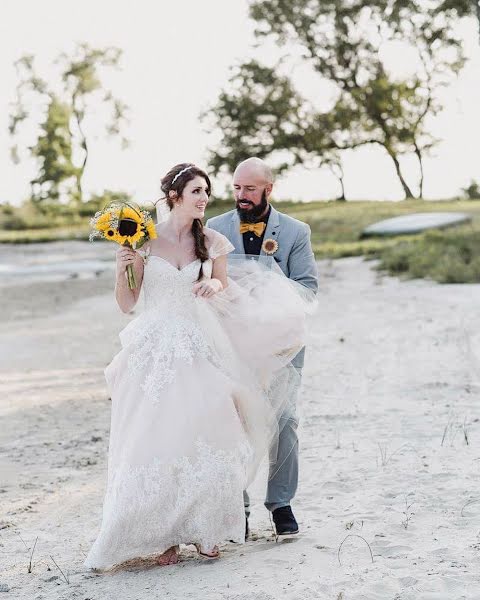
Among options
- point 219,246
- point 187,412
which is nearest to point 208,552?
point 187,412

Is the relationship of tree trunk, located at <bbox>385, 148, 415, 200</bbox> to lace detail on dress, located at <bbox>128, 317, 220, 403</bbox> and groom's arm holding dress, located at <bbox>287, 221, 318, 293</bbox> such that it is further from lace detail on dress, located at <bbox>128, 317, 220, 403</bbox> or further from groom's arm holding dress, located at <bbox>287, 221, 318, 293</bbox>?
lace detail on dress, located at <bbox>128, 317, 220, 403</bbox>

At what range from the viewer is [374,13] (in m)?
41.1

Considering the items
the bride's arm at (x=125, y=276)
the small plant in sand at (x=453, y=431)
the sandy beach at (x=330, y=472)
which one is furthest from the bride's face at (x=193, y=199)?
the small plant in sand at (x=453, y=431)

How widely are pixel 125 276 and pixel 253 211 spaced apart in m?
0.88

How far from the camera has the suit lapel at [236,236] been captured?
5.98m

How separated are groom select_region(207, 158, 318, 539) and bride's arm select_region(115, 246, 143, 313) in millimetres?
676

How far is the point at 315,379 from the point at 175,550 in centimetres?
620

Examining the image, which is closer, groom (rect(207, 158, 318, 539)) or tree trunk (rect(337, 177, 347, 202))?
groom (rect(207, 158, 318, 539))

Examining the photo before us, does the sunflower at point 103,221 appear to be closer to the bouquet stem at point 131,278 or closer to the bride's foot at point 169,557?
the bouquet stem at point 131,278

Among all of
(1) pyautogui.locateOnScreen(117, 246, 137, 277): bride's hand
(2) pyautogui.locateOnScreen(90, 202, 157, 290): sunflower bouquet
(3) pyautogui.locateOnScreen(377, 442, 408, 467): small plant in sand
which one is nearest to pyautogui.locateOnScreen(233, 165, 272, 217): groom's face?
(2) pyautogui.locateOnScreen(90, 202, 157, 290): sunflower bouquet

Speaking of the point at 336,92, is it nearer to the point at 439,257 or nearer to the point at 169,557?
the point at 439,257

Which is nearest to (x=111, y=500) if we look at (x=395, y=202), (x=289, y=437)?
(x=289, y=437)

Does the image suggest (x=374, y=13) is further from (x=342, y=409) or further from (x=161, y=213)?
(x=161, y=213)

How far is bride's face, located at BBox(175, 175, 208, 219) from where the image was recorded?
5504mm
